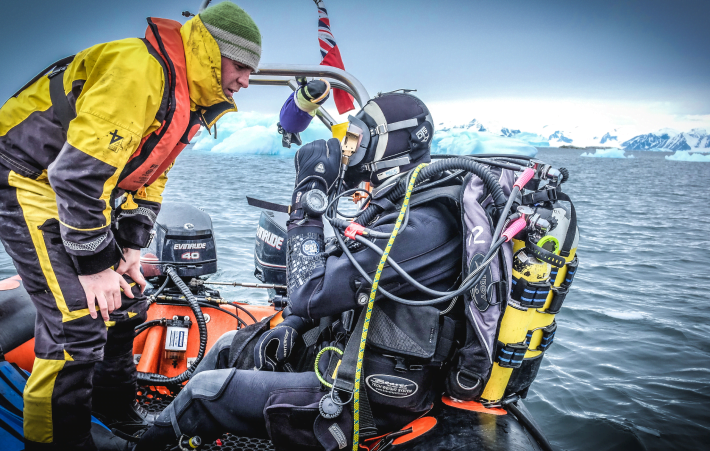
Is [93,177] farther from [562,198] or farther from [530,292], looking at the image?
[562,198]

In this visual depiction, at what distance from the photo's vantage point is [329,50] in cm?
392

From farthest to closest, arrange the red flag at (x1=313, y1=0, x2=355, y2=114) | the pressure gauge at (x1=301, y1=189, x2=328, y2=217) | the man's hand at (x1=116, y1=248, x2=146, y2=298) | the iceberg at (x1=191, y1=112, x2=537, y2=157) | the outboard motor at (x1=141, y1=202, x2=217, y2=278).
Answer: the iceberg at (x1=191, y1=112, x2=537, y2=157) < the red flag at (x1=313, y1=0, x2=355, y2=114) < the outboard motor at (x1=141, y1=202, x2=217, y2=278) < the man's hand at (x1=116, y1=248, x2=146, y2=298) < the pressure gauge at (x1=301, y1=189, x2=328, y2=217)

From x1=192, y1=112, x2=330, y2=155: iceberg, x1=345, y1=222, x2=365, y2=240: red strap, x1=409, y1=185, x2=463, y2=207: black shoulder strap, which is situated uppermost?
x1=409, y1=185, x2=463, y2=207: black shoulder strap

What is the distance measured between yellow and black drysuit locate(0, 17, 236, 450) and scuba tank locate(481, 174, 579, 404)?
5.17ft

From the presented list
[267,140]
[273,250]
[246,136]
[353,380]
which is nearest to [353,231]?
[353,380]

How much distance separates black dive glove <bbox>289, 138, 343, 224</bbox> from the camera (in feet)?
6.91

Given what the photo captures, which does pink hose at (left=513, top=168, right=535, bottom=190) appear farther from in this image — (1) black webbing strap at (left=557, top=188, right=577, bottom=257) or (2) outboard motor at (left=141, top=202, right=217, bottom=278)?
(2) outboard motor at (left=141, top=202, right=217, bottom=278)

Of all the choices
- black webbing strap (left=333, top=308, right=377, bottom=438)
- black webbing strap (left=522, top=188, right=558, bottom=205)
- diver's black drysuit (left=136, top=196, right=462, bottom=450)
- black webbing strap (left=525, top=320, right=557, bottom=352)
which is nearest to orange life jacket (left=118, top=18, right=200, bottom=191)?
diver's black drysuit (left=136, top=196, right=462, bottom=450)

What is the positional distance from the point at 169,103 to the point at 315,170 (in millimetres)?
725

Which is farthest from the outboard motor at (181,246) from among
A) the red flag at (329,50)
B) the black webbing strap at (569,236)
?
the black webbing strap at (569,236)

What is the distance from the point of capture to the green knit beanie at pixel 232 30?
70.8 inches

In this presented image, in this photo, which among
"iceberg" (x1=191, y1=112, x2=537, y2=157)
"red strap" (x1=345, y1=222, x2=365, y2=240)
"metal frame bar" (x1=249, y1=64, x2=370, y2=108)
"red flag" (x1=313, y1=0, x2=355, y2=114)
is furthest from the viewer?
"iceberg" (x1=191, y1=112, x2=537, y2=157)

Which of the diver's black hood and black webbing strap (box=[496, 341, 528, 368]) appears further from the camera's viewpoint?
the diver's black hood

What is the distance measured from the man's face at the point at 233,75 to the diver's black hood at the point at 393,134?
617mm
